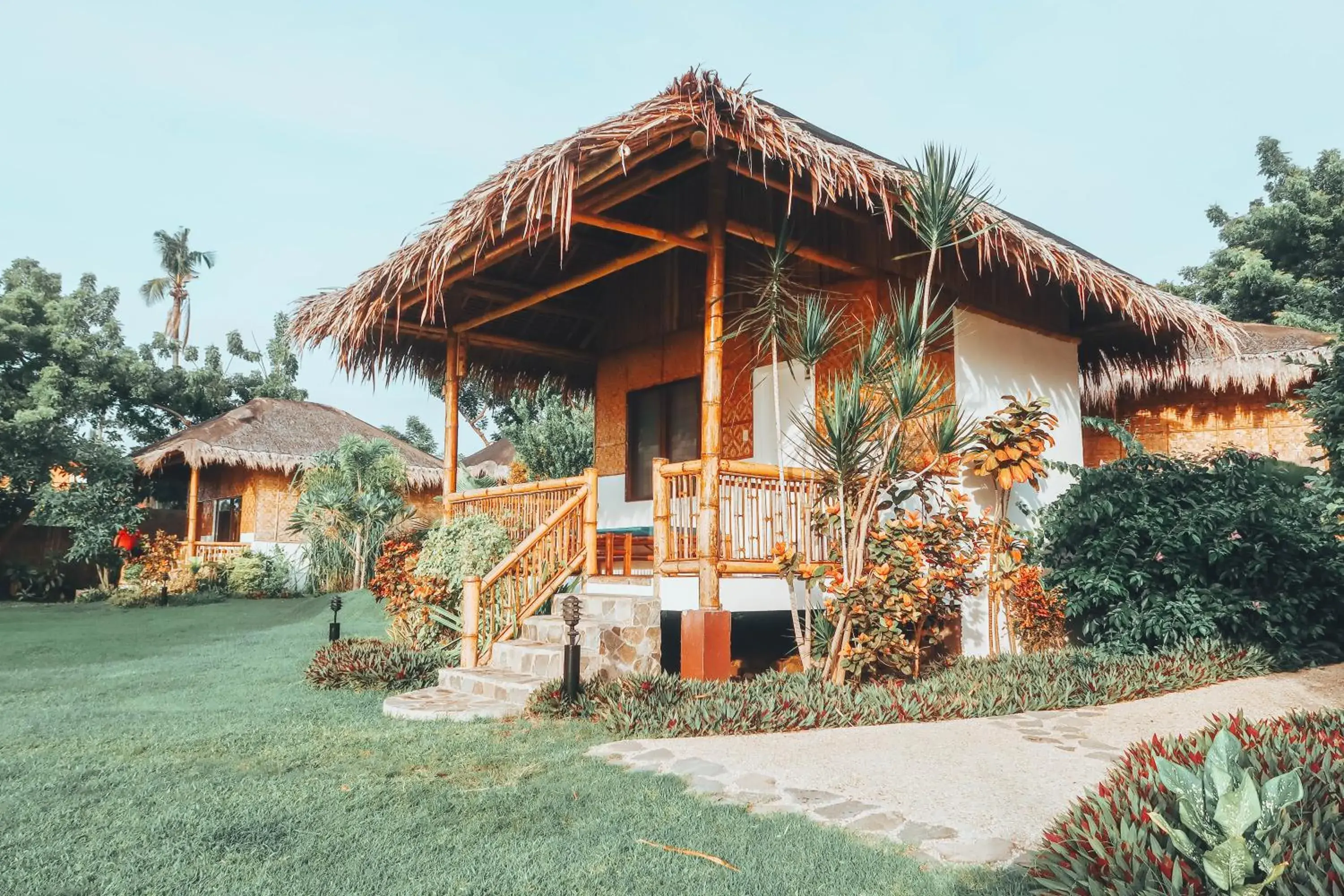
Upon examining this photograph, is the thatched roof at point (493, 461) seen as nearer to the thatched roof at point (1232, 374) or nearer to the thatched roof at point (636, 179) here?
the thatched roof at point (636, 179)

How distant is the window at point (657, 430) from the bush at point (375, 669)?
3.24 m

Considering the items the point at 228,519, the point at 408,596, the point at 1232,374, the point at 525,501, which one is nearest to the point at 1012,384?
the point at 1232,374

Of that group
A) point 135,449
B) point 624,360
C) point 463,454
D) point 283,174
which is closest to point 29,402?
point 135,449

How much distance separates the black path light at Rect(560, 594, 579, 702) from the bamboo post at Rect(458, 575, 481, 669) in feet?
4.74

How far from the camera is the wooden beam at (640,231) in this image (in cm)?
643

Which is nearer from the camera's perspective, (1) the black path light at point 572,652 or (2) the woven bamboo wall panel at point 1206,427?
(1) the black path light at point 572,652

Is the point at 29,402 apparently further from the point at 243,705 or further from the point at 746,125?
the point at 746,125

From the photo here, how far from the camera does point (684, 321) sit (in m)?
9.82

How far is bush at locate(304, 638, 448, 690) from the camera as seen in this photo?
278 inches

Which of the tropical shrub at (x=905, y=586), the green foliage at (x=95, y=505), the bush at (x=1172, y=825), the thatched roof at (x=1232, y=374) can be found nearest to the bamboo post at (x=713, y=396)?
the tropical shrub at (x=905, y=586)

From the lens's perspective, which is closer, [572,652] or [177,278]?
[572,652]

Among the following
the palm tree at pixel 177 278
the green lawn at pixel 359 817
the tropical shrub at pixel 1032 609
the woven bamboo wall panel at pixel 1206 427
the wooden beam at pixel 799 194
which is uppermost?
the palm tree at pixel 177 278

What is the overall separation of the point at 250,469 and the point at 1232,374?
17.9 m

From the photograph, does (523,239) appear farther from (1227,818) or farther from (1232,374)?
(1232,374)
